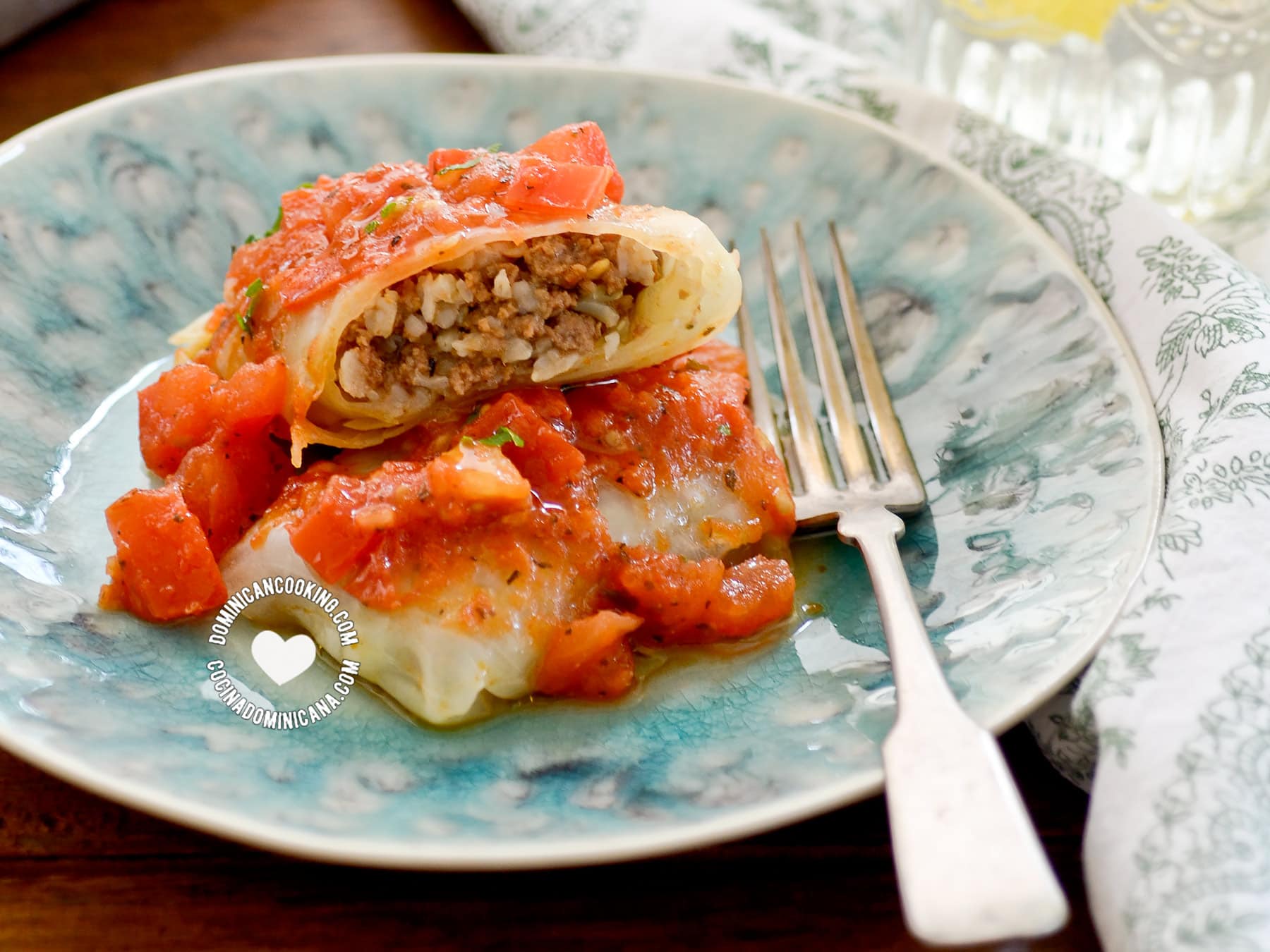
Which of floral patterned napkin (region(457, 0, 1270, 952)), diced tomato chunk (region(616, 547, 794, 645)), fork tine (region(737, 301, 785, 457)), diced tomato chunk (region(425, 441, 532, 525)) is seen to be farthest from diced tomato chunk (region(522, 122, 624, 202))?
floral patterned napkin (region(457, 0, 1270, 952))

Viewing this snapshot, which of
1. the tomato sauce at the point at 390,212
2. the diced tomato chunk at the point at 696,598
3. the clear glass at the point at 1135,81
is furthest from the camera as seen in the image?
the clear glass at the point at 1135,81

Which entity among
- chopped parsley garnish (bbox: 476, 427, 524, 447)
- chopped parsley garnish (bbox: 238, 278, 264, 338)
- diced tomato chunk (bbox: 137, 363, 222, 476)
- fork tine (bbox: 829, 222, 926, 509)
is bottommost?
fork tine (bbox: 829, 222, 926, 509)

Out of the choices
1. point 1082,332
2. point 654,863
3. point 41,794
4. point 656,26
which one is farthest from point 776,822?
point 656,26

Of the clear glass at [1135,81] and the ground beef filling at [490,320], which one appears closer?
the ground beef filling at [490,320]

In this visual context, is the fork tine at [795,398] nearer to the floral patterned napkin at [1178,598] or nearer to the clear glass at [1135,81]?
the floral patterned napkin at [1178,598]

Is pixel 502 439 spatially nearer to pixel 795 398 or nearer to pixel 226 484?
pixel 226 484

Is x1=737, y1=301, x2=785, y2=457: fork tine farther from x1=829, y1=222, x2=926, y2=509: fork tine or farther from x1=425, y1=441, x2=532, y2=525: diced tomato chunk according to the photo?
x1=425, y1=441, x2=532, y2=525: diced tomato chunk

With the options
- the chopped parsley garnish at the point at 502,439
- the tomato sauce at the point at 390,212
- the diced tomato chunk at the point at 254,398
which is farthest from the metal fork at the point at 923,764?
the diced tomato chunk at the point at 254,398

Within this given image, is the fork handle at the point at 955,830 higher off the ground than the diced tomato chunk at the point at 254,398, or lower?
lower
